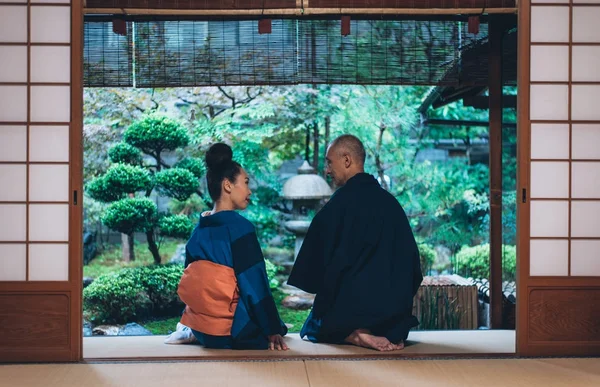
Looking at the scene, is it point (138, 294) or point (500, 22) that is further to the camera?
point (138, 294)

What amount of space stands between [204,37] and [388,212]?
6.56ft

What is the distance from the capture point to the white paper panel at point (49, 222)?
13.7 ft

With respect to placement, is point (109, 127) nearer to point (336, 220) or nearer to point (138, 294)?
point (138, 294)

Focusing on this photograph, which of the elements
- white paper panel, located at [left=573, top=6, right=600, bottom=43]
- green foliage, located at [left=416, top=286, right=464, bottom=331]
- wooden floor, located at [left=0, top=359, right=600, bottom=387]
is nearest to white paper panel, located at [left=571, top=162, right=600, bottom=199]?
white paper panel, located at [left=573, top=6, right=600, bottom=43]

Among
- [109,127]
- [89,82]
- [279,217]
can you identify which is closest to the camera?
[89,82]

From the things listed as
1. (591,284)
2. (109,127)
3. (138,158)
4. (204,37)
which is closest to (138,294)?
(138,158)

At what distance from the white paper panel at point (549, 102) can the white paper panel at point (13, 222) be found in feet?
9.63

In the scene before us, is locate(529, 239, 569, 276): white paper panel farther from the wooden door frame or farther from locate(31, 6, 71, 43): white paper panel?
locate(31, 6, 71, 43): white paper panel

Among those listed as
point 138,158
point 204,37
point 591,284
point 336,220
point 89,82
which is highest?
point 204,37

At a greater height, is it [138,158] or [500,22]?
[500,22]

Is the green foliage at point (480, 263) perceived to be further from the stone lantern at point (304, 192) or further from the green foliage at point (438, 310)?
the green foliage at point (438, 310)

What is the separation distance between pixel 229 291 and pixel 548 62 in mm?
2266

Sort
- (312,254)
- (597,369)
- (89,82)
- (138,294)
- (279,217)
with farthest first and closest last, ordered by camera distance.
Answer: (279,217) < (138,294) < (89,82) < (312,254) < (597,369)

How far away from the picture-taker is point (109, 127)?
29.0 feet
